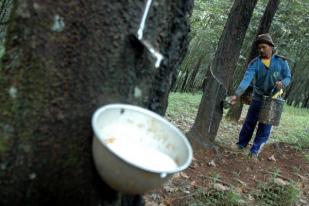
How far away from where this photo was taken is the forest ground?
4.90 meters

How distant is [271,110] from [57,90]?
16.6 ft

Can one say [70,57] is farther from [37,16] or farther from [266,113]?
[266,113]

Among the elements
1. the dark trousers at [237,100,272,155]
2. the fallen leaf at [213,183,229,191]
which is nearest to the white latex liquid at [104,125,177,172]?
the fallen leaf at [213,183,229,191]

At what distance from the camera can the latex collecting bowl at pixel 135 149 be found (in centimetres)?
229

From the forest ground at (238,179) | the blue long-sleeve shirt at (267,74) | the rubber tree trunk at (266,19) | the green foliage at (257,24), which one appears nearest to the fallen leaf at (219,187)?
the forest ground at (238,179)

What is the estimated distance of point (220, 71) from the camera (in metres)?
7.07

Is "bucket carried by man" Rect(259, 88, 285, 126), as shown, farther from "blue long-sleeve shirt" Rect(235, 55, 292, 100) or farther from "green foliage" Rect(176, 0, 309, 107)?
"green foliage" Rect(176, 0, 309, 107)

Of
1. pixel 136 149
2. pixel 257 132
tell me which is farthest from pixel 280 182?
pixel 136 149

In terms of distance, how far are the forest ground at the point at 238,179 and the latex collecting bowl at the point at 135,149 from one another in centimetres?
203

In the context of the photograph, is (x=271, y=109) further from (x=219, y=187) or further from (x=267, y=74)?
(x=219, y=187)

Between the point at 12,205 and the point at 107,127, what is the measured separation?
63 cm

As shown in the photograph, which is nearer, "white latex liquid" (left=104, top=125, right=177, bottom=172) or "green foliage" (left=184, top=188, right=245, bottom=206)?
"white latex liquid" (left=104, top=125, right=177, bottom=172)

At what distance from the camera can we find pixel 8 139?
2.38 metres

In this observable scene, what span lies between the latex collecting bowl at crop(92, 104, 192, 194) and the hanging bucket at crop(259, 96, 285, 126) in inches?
180
